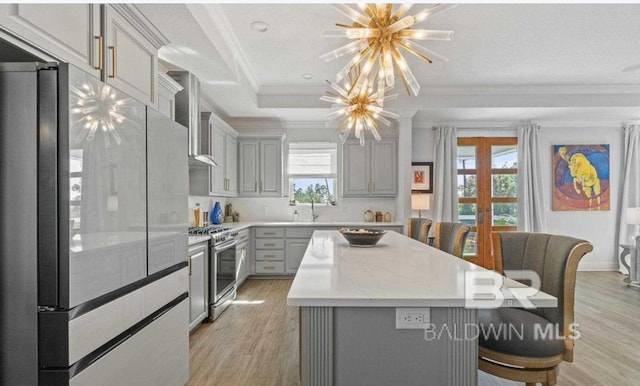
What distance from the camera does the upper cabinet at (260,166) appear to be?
5391 millimetres

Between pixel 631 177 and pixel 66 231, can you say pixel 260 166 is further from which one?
pixel 631 177

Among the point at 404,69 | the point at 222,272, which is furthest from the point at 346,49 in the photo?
the point at 222,272

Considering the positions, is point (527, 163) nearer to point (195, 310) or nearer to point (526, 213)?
point (526, 213)

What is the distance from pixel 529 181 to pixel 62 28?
6.10m

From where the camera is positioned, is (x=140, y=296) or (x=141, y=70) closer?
(x=140, y=296)

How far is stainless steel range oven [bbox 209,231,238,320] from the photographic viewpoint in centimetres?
333

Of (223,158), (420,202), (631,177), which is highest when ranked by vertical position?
(223,158)

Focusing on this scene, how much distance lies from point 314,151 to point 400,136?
153 cm

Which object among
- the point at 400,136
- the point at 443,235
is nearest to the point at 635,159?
the point at 400,136

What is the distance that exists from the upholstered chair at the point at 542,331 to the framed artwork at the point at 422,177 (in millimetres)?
3929

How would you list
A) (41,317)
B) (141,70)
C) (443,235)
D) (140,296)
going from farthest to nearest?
(443,235)
(141,70)
(140,296)
(41,317)

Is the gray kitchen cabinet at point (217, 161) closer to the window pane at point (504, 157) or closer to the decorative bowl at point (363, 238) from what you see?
the decorative bowl at point (363, 238)

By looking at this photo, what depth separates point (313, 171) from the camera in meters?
5.75

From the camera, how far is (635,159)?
219 inches
